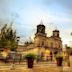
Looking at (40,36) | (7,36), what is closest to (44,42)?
(40,36)

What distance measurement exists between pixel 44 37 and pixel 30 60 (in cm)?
2947

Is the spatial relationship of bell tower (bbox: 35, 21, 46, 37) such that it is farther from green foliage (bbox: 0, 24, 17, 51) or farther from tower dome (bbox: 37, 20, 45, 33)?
green foliage (bbox: 0, 24, 17, 51)

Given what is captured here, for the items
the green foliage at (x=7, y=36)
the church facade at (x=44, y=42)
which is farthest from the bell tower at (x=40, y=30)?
the green foliage at (x=7, y=36)

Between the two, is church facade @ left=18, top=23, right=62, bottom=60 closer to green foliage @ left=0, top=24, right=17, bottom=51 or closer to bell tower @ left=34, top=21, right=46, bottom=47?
bell tower @ left=34, top=21, right=46, bottom=47

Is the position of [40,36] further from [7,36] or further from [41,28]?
[7,36]

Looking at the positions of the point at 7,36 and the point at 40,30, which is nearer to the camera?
the point at 7,36

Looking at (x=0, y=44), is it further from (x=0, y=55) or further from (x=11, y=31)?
(x=0, y=55)

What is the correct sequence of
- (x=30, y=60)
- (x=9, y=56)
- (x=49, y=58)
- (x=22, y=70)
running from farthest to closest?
(x=49, y=58), (x=9, y=56), (x=30, y=60), (x=22, y=70)

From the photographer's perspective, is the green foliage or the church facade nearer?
the green foliage

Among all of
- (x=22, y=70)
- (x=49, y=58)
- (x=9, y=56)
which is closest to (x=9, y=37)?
(x=49, y=58)

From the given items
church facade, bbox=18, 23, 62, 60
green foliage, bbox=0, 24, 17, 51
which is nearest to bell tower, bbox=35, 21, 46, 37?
church facade, bbox=18, 23, 62, 60

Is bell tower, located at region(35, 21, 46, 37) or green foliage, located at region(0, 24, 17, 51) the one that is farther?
bell tower, located at region(35, 21, 46, 37)

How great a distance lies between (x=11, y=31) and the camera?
108 feet

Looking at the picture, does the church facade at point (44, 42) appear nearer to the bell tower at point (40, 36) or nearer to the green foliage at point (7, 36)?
the bell tower at point (40, 36)
